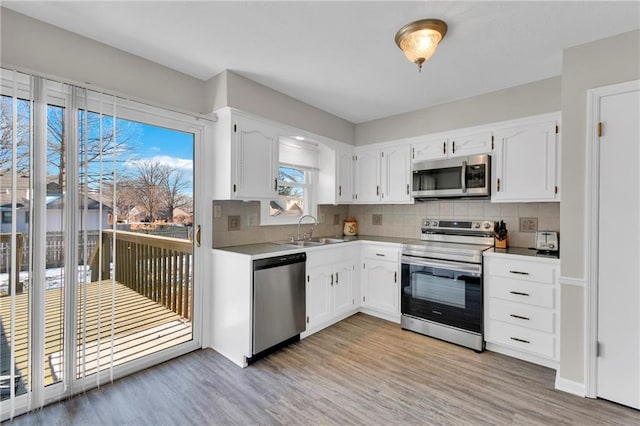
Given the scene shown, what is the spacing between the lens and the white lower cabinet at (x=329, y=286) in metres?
3.04

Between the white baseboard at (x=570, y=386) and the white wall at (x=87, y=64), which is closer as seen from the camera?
the white wall at (x=87, y=64)

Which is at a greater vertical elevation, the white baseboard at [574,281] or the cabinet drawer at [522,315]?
the white baseboard at [574,281]

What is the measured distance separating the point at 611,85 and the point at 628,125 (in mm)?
294

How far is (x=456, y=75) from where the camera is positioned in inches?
105

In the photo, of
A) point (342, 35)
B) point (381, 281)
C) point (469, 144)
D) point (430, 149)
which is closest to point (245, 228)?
A: point (381, 281)

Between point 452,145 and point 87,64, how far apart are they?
3.31m

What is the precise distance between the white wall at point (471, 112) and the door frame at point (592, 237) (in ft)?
2.26

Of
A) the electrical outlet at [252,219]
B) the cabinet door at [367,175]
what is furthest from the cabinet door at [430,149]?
the electrical outlet at [252,219]

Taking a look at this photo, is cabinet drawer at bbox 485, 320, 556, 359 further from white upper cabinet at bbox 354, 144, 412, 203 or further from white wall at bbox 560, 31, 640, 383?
white upper cabinet at bbox 354, 144, 412, 203

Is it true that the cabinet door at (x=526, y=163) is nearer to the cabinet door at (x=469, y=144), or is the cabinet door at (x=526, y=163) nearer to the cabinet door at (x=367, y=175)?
the cabinet door at (x=469, y=144)

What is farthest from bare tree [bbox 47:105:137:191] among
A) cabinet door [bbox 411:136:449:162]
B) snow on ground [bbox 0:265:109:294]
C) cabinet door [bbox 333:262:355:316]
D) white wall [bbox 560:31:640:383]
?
white wall [bbox 560:31:640:383]

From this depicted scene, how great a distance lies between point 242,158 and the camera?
2.73 m

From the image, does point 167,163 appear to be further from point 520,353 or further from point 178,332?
point 520,353

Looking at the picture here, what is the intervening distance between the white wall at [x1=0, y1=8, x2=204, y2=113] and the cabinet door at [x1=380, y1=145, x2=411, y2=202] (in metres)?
2.25
